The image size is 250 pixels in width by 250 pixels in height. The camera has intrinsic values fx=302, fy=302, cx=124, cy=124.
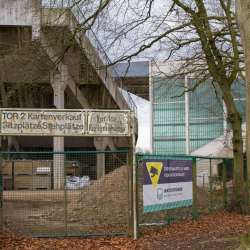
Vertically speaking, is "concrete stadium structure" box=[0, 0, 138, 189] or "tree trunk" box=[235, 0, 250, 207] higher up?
"concrete stadium structure" box=[0, 0, 138, 189]

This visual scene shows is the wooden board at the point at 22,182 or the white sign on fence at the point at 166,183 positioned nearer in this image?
the white sign on fence at the point at 166,183

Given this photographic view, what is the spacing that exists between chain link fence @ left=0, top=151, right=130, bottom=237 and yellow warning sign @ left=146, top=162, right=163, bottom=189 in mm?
741

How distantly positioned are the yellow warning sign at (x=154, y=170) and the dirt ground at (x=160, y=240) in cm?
138

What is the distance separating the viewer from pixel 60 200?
11375mm

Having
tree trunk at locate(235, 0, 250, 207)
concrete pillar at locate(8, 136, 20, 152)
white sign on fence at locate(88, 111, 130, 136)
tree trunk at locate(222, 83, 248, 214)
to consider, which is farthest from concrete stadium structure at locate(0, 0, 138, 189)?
tree trunk at locate(235, 0, 250, 207)

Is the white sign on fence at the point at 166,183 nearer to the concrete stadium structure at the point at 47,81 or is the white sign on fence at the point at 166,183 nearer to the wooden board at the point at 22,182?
the wooden board at the point at 22,182

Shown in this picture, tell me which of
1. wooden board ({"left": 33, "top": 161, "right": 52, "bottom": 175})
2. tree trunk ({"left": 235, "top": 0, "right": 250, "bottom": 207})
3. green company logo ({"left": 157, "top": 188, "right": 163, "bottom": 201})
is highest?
tree trunk ({"left": 235, "top": 0, "right": 250, "bottom": 207})

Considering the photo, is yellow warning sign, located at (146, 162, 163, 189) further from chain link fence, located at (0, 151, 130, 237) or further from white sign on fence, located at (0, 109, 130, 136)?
white sign on fence, located at (0, 109, 130, 136)

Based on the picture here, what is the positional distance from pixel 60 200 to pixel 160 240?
5.39 meters

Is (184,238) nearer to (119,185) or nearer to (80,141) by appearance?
(119,185)

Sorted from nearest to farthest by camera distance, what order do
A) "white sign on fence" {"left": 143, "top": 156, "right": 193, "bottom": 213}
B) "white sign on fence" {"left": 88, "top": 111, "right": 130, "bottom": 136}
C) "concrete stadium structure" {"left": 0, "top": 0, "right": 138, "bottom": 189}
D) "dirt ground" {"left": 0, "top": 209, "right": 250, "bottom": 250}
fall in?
"dirt ground" {"left": 0, "top": 209, "right": 250, "bottom": 250}, "white sign on fence" {"left": 88, "top": 111, "right": 130, "bottom": 136}, "white sign on fence" {"left": 143, "top": 156, "right": 193, "bottom": 213}, "concrete stadium structure" {"left": 0, "top": 0, "right": 138, "bottom": 189}

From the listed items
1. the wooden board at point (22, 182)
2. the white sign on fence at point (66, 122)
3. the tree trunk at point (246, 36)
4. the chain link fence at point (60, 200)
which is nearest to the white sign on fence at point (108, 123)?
the white sign on fence at point (66, 122)

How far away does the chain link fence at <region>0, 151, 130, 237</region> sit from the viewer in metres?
8.67

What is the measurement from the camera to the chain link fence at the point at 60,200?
8672 mm
